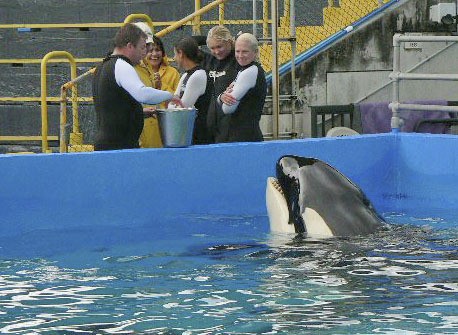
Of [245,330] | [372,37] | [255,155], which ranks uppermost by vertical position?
[372,37]

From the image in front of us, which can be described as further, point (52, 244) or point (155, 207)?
point (155, 207)

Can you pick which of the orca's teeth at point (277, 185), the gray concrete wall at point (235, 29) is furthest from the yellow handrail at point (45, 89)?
the orca's teeth at point (277, 185)

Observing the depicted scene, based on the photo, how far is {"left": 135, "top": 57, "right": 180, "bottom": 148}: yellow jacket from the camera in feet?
33.4

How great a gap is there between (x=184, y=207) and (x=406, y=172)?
2.30 metres

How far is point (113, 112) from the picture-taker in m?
9.59

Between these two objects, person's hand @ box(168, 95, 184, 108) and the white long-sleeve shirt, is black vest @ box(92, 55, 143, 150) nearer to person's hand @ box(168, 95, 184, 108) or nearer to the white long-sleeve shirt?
the white long-sleeve shirt

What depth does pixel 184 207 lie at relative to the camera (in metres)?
9.93

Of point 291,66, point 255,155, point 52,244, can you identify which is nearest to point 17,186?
point 52,244

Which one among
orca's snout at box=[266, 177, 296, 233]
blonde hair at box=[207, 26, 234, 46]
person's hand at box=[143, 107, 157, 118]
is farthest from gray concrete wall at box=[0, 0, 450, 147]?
orca's snout at box=[266, 177, 296, 233]

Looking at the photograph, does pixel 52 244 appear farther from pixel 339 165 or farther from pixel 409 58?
pixel 409 58

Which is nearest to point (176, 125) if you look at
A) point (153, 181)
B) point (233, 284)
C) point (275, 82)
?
point (153, 181)

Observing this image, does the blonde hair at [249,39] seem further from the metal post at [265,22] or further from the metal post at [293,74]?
the metal post at [265,22]

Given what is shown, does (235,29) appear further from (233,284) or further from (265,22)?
(233,284)

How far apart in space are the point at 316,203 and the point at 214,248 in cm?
84
